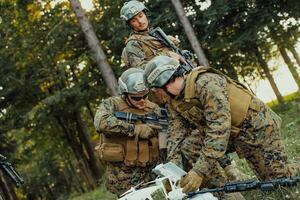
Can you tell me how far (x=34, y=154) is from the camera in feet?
87.7

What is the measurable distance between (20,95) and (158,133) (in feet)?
53.1

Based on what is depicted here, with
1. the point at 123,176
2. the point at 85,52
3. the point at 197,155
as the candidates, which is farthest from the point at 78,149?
the point at 197,155

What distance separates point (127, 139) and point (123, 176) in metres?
0.49

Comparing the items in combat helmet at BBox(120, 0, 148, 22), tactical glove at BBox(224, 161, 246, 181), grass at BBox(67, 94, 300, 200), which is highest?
combat helmet at BBox(120, 0, 148, 22)

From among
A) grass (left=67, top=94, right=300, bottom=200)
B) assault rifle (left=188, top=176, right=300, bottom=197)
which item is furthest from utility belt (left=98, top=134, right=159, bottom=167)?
assault rifle (left=188, top=176, right=300, bottom=197)

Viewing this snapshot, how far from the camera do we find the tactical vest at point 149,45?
24.2 ft

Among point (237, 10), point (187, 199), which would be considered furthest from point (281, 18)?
point (187, 199)

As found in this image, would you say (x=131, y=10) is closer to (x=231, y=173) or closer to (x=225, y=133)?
(x=231, y=173)

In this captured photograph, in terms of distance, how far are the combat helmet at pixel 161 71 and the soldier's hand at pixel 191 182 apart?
2.81 feet

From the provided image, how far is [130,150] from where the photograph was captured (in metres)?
6.31

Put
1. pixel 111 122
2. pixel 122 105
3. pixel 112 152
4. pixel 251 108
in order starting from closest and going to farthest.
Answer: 1. pixel 251 108
2. pixel 111 122
3. pixel 112 152
4. pixel 122 105

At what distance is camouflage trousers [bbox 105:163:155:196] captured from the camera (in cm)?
640

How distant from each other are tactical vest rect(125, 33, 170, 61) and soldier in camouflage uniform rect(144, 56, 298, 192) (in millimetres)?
2605

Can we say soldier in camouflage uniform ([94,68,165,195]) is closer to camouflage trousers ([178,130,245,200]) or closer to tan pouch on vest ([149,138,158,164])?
tan pouch on vest ([149,138,158,164])
